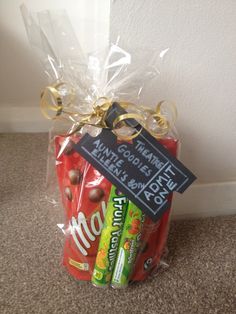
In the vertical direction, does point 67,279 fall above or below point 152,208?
below

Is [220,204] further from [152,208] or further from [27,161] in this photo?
[27,161]

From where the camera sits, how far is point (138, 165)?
53 cm

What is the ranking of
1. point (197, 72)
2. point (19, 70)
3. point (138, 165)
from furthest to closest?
point (19, 70) → point (197, 72) → point (138, 165)

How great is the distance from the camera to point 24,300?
23.4 inches

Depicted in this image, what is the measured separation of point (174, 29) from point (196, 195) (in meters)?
0.35

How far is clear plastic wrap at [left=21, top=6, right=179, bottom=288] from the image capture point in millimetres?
559

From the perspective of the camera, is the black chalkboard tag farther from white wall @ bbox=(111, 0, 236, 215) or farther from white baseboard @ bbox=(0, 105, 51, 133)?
white baseboard @ bbox=(0, 105, 51, 133)

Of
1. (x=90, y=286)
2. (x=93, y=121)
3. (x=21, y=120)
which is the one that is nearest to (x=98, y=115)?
(x=93, y=121)

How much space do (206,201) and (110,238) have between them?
11.7 inches

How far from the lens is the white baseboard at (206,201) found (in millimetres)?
770

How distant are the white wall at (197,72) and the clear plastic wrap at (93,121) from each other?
4 centimetres

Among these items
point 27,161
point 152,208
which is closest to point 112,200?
point 152,208

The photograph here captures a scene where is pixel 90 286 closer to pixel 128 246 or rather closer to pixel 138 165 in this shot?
pixel 128 246

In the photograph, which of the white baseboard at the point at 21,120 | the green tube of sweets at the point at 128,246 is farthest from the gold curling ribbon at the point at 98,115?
the white baseboard at the point at 21,120
